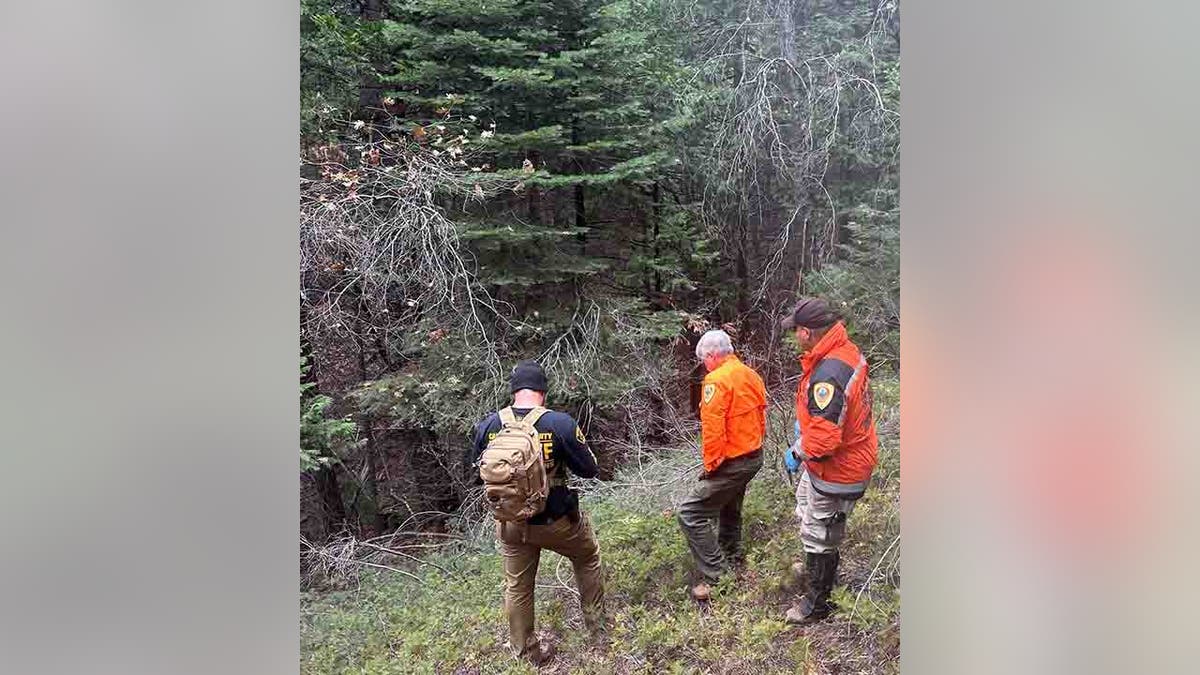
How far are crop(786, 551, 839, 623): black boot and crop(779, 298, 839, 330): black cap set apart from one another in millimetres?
1027

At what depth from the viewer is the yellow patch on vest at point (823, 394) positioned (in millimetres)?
3082

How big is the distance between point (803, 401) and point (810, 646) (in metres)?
1.08

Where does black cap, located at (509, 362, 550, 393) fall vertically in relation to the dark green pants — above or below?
above

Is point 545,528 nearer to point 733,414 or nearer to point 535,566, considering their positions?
point 535,566

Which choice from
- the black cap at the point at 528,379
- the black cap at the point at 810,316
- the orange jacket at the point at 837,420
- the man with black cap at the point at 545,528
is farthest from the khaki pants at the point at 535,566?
the black cap at the point at 810,316

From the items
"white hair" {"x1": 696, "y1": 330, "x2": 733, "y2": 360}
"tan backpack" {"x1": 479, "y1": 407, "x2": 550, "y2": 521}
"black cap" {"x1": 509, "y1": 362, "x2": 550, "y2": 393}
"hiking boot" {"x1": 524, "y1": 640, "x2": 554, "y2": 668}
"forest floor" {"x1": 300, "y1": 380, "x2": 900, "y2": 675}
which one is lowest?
"hiking boot" {"x1": 524, "y1": 640, "x2": 554, "y2": 668}

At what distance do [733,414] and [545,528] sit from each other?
3.19ft

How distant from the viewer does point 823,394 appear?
10.1 feet

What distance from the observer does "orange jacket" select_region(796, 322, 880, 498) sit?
10.1 ft

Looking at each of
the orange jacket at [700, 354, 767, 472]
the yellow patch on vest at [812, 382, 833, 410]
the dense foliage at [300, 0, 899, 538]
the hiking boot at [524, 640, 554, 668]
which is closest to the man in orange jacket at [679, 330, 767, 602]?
the orange jacket at [700, 354, 767, 472]

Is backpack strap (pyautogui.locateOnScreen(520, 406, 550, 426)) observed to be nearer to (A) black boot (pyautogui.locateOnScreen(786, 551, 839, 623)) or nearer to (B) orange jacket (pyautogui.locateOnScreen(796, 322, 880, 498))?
(B) orange jacket (pyautogui.locateOnScreen(796, 322, 880, 498))

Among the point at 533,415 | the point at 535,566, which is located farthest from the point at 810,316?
the point at 535,566
